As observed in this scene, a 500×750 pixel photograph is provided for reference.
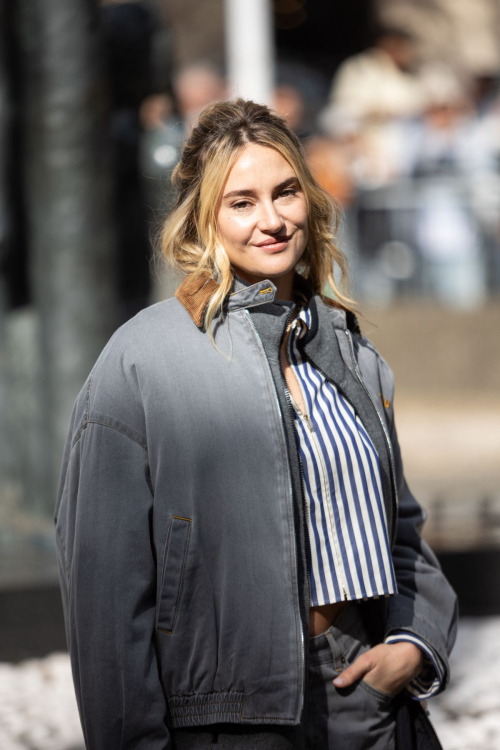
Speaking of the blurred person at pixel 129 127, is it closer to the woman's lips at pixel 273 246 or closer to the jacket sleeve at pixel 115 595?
the woman's lips at pixel 273 246

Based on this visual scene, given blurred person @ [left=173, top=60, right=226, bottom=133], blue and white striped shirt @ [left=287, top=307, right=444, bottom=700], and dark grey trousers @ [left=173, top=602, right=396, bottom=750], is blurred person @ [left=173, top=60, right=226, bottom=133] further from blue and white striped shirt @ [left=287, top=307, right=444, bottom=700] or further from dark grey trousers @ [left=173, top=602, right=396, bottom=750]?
dark grey trousers @ [left=173, top=602, right=396, bottom=750]

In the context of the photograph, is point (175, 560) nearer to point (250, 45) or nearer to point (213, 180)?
point (213, 180)

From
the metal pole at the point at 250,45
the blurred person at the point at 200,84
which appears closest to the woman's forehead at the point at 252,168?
the metal pole at the point at 250,45

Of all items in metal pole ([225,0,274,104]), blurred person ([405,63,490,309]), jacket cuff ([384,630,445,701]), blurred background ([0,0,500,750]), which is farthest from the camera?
blurred person ([405,63,490,309])

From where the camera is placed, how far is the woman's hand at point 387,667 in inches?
72.9

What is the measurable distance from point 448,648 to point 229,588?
2.00 ft

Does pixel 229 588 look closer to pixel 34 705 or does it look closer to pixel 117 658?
pixel 117 658

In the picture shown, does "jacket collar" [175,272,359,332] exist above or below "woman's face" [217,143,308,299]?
below

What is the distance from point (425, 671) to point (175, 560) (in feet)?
2.20

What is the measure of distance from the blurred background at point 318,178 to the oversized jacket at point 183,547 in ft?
1.85

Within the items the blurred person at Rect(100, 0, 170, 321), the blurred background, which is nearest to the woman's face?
the blurred background

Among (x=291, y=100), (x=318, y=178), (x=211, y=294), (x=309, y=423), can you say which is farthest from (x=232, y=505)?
(x=291, y=100)

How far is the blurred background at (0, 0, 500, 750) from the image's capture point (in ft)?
13.0

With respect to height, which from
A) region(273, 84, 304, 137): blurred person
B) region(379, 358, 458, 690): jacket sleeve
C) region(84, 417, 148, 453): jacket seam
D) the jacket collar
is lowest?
region(379, 358, 458, 690): jacket sleeve
